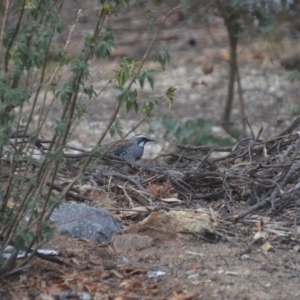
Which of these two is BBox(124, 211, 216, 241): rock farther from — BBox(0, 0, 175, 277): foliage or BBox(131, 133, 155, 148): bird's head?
BBox(131, 133, 155, 148): bird's head

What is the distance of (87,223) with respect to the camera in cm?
517

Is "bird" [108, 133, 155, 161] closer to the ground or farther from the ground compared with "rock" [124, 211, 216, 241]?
closer to the ground

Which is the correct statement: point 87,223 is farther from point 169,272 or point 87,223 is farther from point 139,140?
point 139,140

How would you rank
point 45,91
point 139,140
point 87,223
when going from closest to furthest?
point 45,91 → point 87,223 → point 139,140

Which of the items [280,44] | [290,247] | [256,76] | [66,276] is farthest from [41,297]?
[256,76]

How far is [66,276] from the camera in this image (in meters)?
4.53

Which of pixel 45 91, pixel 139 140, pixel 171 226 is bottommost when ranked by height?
pixel 139 140

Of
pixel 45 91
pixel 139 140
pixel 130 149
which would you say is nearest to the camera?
pixel 45 91

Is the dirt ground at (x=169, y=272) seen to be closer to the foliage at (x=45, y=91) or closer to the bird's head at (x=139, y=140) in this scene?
the foliage at (x=45, y=91)

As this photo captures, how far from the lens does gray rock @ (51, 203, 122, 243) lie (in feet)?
16.8

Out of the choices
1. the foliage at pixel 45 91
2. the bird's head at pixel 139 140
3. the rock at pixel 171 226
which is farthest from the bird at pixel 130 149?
the foliage at pixel 45 91

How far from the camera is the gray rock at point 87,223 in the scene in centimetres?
512

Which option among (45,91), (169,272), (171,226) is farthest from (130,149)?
(45,91)

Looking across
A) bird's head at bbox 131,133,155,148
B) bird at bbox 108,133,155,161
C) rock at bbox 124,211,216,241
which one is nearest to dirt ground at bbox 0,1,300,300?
rock at bbox 124,211,216,241
